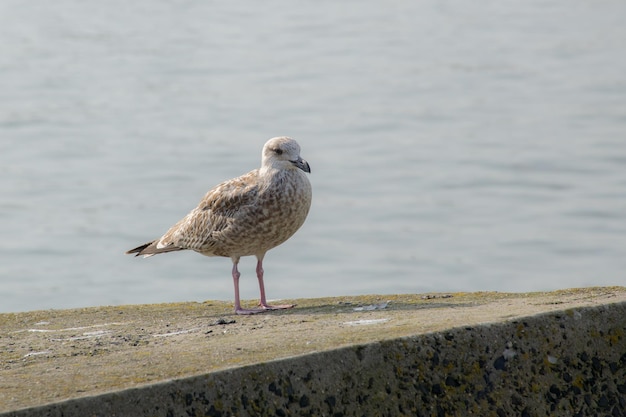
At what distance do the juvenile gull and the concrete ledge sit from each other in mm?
1942

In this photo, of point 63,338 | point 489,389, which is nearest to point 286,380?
point 489,389

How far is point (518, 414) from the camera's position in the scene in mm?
4406

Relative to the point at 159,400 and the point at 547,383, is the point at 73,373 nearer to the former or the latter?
the point at 159,400

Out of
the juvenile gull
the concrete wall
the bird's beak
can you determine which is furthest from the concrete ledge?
the bird's beak

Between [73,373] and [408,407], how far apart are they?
1.27m

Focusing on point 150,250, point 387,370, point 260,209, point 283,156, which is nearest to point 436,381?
point 387,370

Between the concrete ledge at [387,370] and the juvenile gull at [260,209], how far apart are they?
1942mm

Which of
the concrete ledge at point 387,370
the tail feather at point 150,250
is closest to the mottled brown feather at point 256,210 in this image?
the tail feather at point 150,250

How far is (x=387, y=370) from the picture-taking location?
4246 millimetres

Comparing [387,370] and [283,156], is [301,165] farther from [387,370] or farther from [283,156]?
[387,370]

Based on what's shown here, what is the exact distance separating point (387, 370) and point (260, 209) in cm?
280

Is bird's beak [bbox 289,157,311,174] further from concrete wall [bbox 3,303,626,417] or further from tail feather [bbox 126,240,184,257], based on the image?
concrete wall [bbox 3,303,626,417]

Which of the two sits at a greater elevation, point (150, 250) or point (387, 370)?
point (150, 250)

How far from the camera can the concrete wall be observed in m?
3.98
